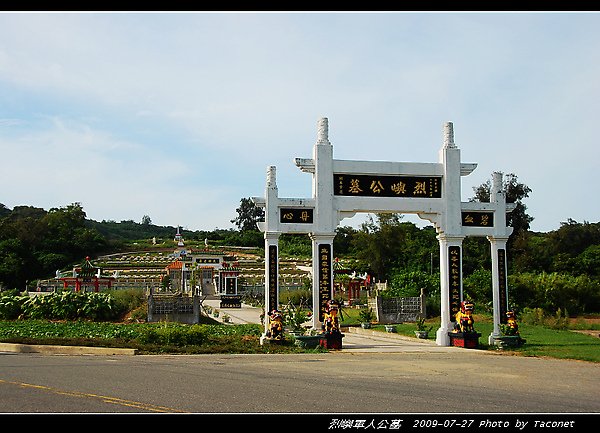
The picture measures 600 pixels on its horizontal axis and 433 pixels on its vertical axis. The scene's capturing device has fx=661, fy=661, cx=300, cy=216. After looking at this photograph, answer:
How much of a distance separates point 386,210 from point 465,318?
3730 millimetres

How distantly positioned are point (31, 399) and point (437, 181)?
14028mm

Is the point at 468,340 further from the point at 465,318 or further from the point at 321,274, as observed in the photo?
the point at 321,274

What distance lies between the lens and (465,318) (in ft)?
60.1

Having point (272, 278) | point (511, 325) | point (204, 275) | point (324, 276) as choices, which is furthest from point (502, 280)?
point (204, 275)

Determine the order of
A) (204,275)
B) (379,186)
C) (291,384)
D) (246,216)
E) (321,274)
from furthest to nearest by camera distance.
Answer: (246,216) < (204,275) < (379,186) < (321,274) < (291,384)

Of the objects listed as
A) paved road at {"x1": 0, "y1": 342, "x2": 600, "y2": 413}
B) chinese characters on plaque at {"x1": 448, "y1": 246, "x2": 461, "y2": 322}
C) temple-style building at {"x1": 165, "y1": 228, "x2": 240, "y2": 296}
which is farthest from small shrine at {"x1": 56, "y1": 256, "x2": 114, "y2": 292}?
paved road at {"x1": 0, "y1": 342, "x2": 600, "y2": 413}

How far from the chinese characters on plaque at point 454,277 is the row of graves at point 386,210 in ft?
0.10

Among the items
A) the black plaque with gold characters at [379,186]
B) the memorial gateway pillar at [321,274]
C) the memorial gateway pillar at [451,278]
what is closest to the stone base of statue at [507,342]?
the memorial gateway pillar at [451,278]

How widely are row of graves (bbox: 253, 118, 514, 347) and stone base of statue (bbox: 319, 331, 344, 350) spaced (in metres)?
0.50

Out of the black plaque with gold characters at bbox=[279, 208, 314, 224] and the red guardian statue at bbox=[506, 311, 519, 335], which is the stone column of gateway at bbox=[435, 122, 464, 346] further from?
the black plaque with gold characters at bbox=[279, 208, 314, 224]

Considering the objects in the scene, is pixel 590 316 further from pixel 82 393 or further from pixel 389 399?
pixel 82 393

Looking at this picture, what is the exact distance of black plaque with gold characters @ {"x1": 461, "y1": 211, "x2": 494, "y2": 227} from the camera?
19844 millimetres

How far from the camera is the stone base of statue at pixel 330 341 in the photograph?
17.3m

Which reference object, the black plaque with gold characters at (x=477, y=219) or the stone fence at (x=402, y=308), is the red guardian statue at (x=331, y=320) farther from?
the stone fence at (x=402, y=308)
